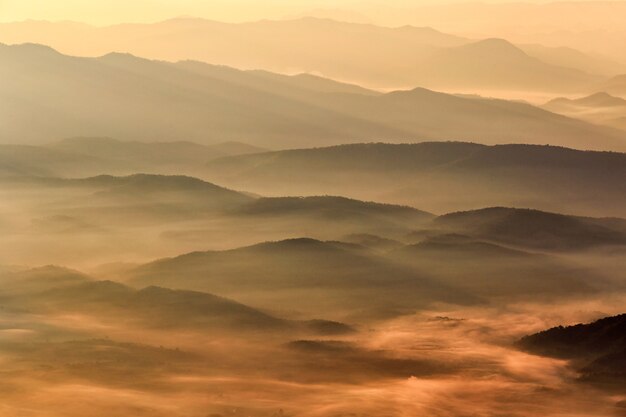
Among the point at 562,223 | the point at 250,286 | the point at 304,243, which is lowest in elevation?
the point at 250,286

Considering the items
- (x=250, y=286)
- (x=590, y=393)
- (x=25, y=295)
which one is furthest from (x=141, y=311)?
(x=590, y=393)

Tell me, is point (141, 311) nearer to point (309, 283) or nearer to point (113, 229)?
point (309, 283)

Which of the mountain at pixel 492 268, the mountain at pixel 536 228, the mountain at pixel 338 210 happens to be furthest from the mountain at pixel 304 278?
the mountain at pixel 338 210

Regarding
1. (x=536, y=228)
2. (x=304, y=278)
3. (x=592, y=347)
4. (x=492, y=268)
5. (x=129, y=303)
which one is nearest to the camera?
(x=592, y=347)

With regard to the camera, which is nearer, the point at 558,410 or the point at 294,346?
the point at 558,410

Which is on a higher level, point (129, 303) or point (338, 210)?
point (338, 210)

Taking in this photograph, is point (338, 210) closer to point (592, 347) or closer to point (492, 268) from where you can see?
point (492, 268)

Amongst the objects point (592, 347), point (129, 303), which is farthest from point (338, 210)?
point (592, 347)
